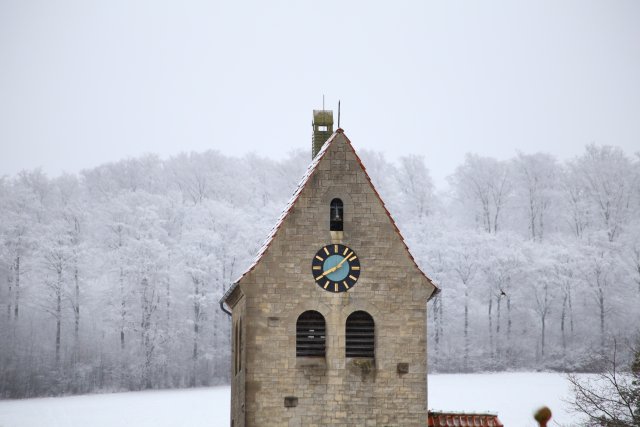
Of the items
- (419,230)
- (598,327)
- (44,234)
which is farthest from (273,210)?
(598,327)

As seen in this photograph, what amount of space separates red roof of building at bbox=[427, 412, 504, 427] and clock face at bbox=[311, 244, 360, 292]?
4.49 meters

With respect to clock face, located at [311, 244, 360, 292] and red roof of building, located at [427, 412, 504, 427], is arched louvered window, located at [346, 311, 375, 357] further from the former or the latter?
red roof of building, located at [427, 412, 504, 427]

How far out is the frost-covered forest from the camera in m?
84.6

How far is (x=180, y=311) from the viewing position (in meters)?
87.0

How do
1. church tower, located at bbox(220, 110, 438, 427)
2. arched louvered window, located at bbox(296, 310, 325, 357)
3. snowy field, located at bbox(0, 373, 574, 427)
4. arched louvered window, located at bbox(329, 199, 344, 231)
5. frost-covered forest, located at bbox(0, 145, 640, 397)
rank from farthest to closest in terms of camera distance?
frost-covered forest, located at bbox(0, 145, 640, 397) → snowy field, located at bbox(0, 373, 574, 427) → arched louvered window, located at bbox(329, 199, 344, 231) → arched louvered window, located at bbox(296, 310, 325, 357) → church tower, located at bbox(220, 110, 438, 427)

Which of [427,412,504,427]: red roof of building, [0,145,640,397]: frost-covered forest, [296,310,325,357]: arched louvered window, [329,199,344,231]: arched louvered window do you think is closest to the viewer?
[296,310,325,357]: arched louvered window

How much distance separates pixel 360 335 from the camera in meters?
36.1

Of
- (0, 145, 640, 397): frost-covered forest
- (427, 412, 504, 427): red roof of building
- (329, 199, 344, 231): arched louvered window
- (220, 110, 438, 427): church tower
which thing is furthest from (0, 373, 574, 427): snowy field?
(329, 199, 344, 231): arched louvered window

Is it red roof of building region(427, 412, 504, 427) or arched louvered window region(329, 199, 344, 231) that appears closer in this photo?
red roof of building region(427, 412, 504, 427)

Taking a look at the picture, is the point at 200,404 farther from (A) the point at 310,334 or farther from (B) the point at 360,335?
(B) the point at 360,335

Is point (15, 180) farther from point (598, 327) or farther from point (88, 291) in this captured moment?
point (598, 327)

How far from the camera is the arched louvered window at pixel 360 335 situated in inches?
1417

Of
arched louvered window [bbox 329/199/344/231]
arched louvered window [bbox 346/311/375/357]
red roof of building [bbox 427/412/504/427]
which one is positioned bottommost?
red roof of building [bbox 427/412/504/427]

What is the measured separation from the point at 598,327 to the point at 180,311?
29.3 m
